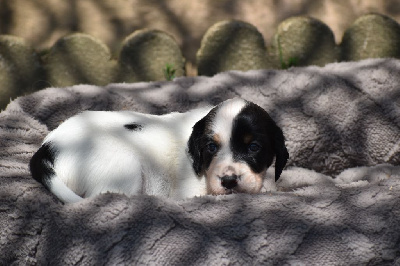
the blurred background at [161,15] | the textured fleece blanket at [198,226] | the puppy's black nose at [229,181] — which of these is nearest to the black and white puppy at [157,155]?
the puppy's black nose at [229,181]

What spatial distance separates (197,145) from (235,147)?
0.23 m

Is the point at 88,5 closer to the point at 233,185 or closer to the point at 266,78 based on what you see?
the point at 266,78

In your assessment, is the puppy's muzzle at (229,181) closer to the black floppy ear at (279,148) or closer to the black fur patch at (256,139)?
the black fur patch at (256,139)

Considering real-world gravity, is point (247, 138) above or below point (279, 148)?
above

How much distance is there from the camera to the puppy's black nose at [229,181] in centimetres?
268

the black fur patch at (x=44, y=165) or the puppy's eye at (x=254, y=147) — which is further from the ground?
the black fur patch at (x=44, y=165)

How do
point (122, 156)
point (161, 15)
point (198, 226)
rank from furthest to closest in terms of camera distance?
point (161, 15) → point (122, 156) → point (198, 226)

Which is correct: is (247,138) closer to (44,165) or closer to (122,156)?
(122,156)

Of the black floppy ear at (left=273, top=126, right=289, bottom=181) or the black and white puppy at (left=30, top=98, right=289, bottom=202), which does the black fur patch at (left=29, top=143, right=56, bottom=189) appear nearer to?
the black and white puppy at (left=30, top=98, right=289, bottom=202)

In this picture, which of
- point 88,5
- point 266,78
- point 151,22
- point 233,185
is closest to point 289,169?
point 266,78

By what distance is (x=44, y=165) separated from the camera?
265 cm

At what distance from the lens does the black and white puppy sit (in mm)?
2662

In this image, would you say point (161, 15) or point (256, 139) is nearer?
point (256, 139)

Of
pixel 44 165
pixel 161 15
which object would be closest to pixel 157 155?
pixel 44 165
